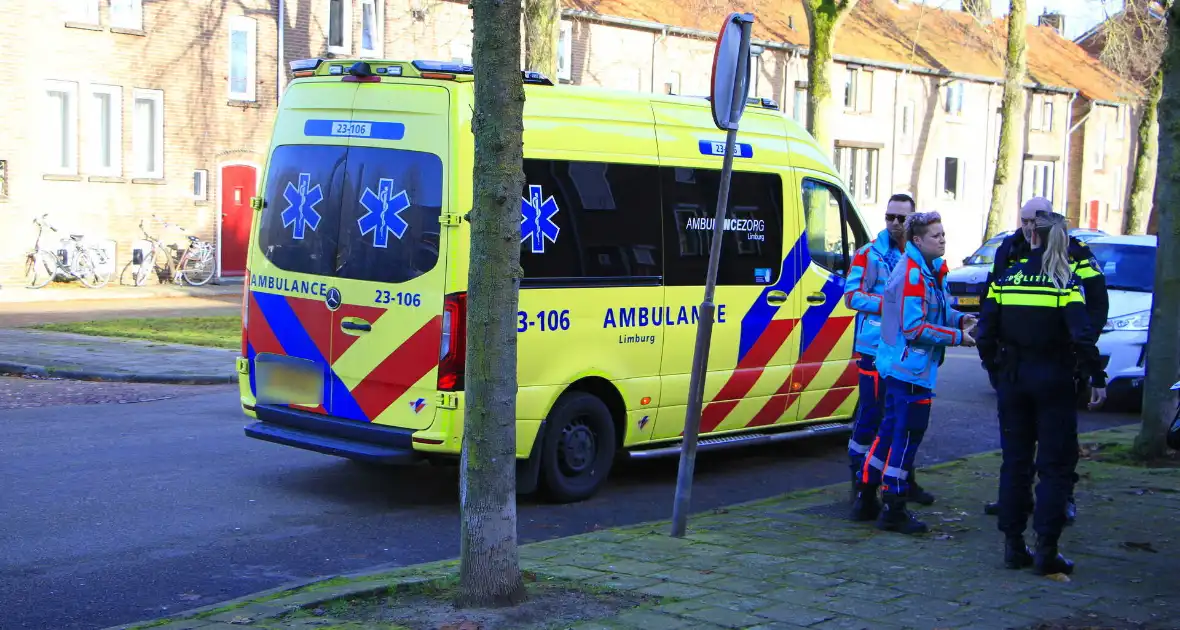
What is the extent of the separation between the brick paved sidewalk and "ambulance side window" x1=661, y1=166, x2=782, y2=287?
169cm

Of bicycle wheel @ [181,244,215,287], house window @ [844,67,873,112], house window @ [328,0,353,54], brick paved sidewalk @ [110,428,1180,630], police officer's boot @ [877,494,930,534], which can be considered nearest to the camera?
brick paved sidewalk @ [110,428,1180,630]

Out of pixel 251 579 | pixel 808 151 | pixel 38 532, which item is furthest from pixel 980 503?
pixel 38 532

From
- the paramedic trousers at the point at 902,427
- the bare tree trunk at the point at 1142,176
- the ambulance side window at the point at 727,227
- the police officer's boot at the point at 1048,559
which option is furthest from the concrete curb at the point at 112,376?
the bare tree trunk at the point at 1142,176

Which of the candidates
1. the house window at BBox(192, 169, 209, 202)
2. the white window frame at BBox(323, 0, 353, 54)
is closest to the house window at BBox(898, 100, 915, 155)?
the white window frame at BBox(323, 0, 353, 54)

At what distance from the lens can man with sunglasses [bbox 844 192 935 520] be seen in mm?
7844

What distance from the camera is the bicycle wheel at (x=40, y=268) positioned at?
1010 inches

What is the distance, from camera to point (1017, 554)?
6492 millimetres

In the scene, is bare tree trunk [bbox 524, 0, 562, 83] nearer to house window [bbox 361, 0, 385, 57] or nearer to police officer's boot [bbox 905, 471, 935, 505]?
police officer's boot [bbox 905, 471, 935, 505]

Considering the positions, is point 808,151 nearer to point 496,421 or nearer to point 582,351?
point 582,351

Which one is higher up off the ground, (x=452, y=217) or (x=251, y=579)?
(x=452, y=217)

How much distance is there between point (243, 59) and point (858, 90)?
922 inches

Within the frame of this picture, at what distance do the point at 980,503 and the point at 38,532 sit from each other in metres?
5.48

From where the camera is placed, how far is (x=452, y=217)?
7.53 m

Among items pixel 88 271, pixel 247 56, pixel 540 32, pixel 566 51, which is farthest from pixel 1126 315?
pixel 566 51
